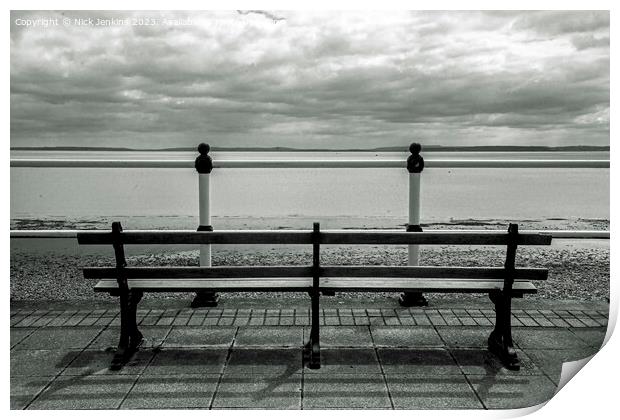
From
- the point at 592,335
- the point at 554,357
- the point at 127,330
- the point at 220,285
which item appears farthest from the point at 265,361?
the point at 592,335

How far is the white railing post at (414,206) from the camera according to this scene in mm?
5164

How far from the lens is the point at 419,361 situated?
390cm

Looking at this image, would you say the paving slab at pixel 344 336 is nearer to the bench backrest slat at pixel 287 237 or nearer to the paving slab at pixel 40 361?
the bench backrest slat at pixel 287 237

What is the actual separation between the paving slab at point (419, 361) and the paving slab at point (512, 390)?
20 centimetres

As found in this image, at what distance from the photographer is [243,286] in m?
3.98

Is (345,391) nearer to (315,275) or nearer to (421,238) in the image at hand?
(315,275)

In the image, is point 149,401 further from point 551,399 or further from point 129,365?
point 551,399

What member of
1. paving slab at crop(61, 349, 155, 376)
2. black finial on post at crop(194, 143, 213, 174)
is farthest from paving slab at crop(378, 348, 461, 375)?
black finial on post at crop(194, 143, 213, 174)

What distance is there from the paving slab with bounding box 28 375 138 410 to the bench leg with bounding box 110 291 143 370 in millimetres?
252

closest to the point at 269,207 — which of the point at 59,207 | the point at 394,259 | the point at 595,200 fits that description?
the point at 59,207

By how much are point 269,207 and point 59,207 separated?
19.3ft

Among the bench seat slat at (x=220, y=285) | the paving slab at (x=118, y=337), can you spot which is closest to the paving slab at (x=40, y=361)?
the paving slab at (x=118, y=337)

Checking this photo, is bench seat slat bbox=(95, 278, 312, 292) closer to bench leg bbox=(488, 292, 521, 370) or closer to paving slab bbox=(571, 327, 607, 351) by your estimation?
bench leg bbox=(488, 292, 521, 370)

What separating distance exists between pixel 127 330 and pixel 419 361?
2.06m
